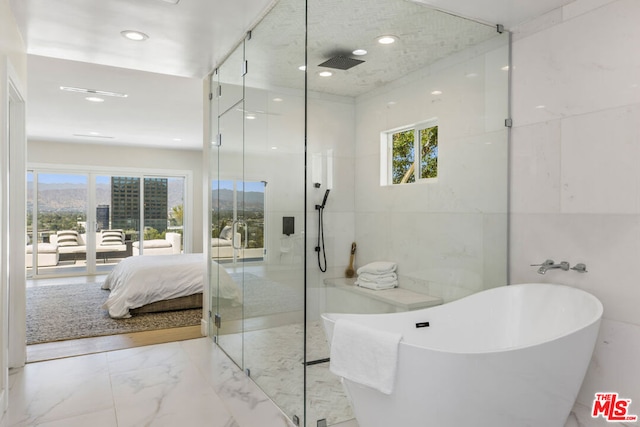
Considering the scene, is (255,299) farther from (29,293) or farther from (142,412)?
(29,293)

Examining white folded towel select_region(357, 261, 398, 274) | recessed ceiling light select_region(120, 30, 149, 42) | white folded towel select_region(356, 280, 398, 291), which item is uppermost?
recessed ceiling light select_region(120, 30, 149, 42)

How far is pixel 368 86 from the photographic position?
7.66ft

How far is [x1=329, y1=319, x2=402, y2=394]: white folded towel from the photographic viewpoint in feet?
5.73

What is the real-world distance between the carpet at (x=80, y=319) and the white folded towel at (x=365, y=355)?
311 centimetres

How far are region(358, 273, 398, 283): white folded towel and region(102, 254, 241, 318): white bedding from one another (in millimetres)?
2799

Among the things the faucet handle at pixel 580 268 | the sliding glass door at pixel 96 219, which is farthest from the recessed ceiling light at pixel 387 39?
the sliding glass door at pixel 96 219

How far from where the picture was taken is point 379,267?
2.40 meters

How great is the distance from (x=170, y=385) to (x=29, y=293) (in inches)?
182

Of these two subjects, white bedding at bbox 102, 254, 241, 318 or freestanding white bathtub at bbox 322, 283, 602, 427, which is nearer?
freestanding white bathtub at bbox 322, 283, 602, 427

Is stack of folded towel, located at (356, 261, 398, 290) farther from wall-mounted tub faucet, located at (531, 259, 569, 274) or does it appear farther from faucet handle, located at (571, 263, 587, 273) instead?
faucet handle, located at (571, 263, 587, 273)

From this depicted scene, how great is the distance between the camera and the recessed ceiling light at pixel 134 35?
300cm

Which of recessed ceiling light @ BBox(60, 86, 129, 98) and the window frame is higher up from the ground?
recessed ceiling light @ BBox(60, 86, 129, 98)
